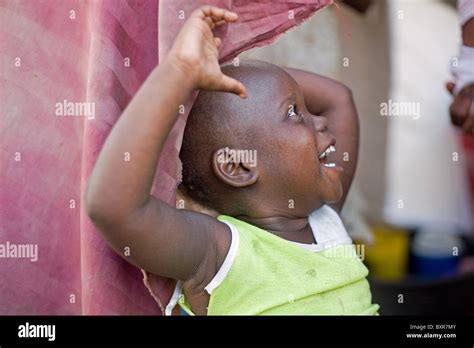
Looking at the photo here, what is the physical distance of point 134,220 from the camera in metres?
Answer: 1.12

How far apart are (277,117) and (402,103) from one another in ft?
3.85

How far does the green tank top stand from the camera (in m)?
1.28

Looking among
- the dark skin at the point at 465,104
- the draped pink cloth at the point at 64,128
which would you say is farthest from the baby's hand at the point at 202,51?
the dark skin at the point at 465,104

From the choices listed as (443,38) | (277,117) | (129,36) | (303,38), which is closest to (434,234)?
(443,38)

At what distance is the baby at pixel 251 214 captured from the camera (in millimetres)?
1177

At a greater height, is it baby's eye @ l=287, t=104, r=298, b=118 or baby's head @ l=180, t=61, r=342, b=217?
baby's eye @ l=287, t=104, r=298, b=118

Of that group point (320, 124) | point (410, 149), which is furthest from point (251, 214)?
point (410, 149)

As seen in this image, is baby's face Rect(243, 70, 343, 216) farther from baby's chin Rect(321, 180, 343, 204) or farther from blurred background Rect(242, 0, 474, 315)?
blurred background Rect(242, 0, 474, 315)

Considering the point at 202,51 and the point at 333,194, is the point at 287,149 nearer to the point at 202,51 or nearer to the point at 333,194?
the point at 333,194

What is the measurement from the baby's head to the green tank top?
55mm

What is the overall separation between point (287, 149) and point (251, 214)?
126 mm

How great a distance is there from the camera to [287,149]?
132cm

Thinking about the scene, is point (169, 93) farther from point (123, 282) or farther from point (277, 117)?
point (123, 282)

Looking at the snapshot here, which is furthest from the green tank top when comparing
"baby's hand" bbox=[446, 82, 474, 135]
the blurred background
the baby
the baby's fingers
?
the blurred background
